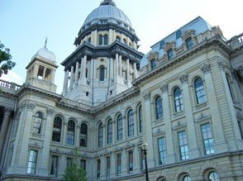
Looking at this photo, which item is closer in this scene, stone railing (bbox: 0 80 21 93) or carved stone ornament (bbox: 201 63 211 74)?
carved stone ornament (bbox: 201 63 211 74)

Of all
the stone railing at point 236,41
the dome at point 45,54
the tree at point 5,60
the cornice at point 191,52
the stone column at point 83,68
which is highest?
the stone column at point 83,68

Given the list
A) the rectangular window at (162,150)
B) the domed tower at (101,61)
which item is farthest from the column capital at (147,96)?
the domed tower at (101,61)

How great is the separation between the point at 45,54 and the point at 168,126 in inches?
959

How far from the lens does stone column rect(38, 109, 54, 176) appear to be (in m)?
33.9

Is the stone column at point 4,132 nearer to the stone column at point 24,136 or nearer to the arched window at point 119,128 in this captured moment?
the stone column at point 24,136

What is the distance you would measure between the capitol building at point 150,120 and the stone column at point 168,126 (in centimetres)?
11

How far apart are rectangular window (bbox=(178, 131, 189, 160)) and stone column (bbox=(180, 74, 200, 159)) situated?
33.3 inches

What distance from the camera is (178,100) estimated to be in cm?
2997

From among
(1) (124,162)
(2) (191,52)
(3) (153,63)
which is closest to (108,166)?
(1) (124,162)

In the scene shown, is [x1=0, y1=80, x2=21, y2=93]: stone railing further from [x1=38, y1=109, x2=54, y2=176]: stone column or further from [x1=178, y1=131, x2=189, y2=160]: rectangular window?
[x1=178, y1=131, x2=189, y2=160]: rectangular window

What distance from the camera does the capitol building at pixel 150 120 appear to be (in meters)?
25.1

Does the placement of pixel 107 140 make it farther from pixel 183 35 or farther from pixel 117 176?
pixel 183 35

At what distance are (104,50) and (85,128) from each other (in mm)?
23352

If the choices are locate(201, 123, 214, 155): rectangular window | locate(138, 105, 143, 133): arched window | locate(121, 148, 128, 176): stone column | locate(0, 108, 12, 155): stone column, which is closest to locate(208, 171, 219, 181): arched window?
locate(201, 123, 214, 155): rectangular window
